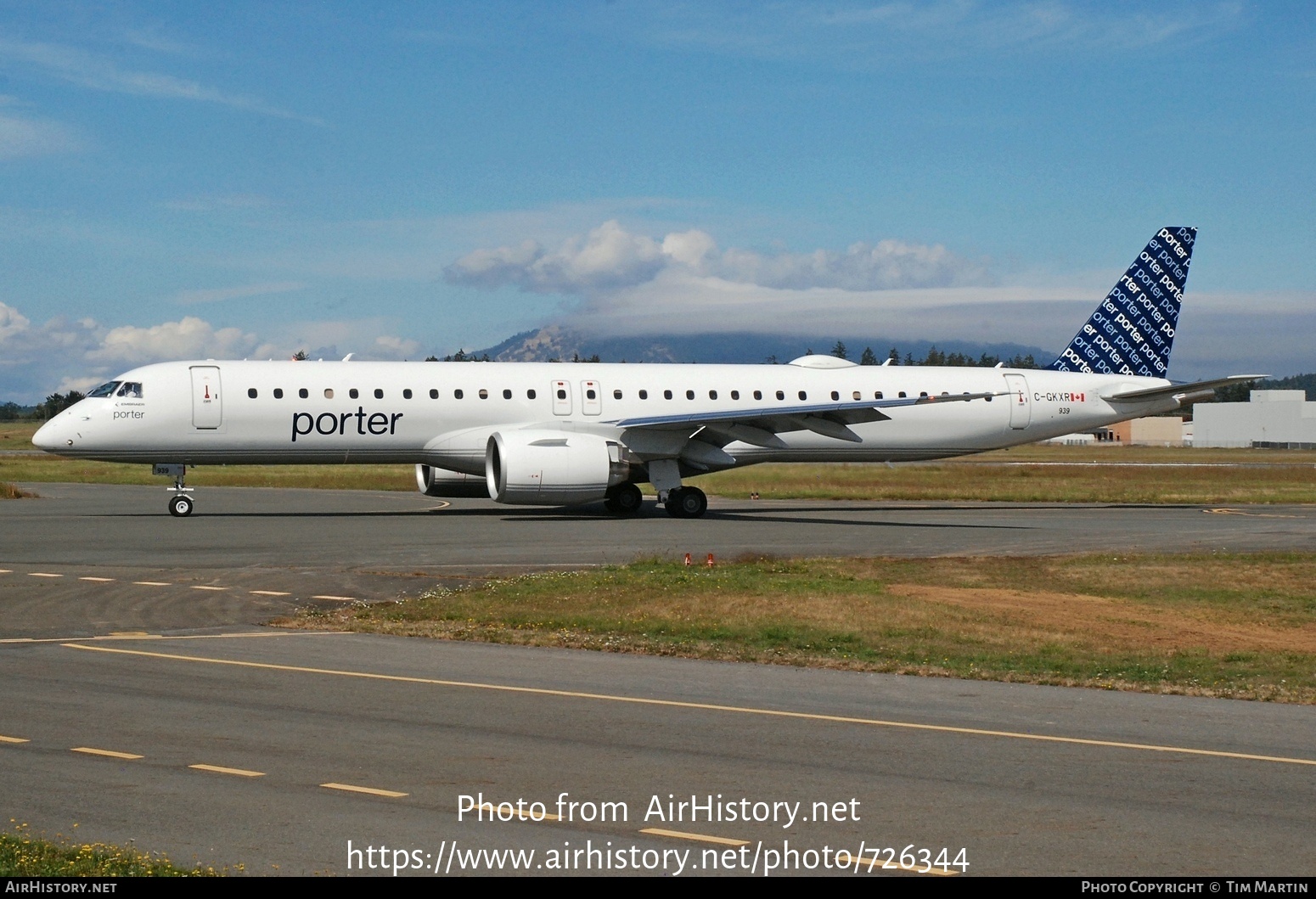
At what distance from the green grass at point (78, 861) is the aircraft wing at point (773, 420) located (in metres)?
27.7

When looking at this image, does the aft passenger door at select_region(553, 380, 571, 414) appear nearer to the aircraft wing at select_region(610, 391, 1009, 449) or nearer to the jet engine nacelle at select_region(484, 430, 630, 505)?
the aircraft wing at select_region(610, 391, 1009, 449)

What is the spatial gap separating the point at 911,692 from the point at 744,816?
511 centimetres

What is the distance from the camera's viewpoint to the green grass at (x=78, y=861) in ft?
22.0

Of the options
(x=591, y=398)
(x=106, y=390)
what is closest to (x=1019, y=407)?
(x=591, y=398)

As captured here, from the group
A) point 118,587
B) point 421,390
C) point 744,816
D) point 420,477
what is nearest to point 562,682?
point 744,816

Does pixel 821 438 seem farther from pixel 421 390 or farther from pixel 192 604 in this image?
pixel 192 604

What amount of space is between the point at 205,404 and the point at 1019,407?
2303 centimetres

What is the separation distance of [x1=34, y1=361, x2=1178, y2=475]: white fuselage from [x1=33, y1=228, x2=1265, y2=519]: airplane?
5 cm

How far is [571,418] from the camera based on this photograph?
36406 mm

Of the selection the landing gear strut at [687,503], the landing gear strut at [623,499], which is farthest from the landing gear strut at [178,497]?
the landing gear strut at [687,503]

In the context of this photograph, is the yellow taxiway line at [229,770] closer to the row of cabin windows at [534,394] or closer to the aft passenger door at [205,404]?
the aft passenger door at [205,404]

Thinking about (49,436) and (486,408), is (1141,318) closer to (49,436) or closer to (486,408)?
(486,408)

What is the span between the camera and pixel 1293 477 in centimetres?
6272

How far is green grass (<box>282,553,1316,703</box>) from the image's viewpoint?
14562 millimetres
